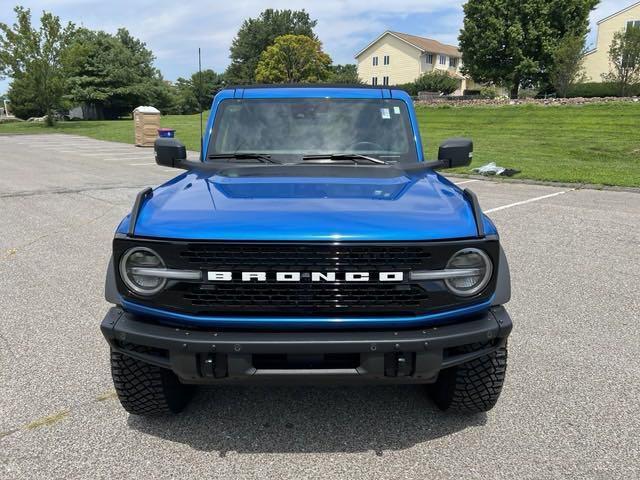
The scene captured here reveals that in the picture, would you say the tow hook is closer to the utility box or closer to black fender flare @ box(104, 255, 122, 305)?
black fender flare @ box(104, 255, 122, 305)

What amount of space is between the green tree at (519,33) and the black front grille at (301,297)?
4717 cm

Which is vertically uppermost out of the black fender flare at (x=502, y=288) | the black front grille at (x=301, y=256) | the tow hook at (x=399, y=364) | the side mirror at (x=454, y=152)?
the side mirror at (x=454, y=152)

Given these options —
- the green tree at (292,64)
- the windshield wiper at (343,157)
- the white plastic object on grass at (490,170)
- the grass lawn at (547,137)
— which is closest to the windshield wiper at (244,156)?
the windshield wiper at (343,157)

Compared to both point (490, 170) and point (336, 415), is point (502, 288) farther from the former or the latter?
point (490, 170)

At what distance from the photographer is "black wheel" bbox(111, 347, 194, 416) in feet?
8.91

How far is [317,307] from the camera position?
2389mm

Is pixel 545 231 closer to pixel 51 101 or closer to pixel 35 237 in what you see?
pixel 35 237

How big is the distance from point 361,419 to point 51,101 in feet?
140

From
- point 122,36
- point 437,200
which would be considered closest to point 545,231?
point 437,200

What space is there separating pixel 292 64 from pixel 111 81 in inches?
1074

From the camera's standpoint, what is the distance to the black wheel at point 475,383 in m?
2.76

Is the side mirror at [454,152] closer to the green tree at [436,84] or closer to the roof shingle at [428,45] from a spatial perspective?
the green tree at [436,84]

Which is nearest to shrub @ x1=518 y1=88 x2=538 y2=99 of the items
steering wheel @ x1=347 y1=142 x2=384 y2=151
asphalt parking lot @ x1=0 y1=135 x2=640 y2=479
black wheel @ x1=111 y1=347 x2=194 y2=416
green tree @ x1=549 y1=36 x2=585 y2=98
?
green tree @ x1=549 y1=36 x2=585 y2=98

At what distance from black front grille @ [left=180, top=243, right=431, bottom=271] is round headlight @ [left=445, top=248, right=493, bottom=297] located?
0.18 metres
